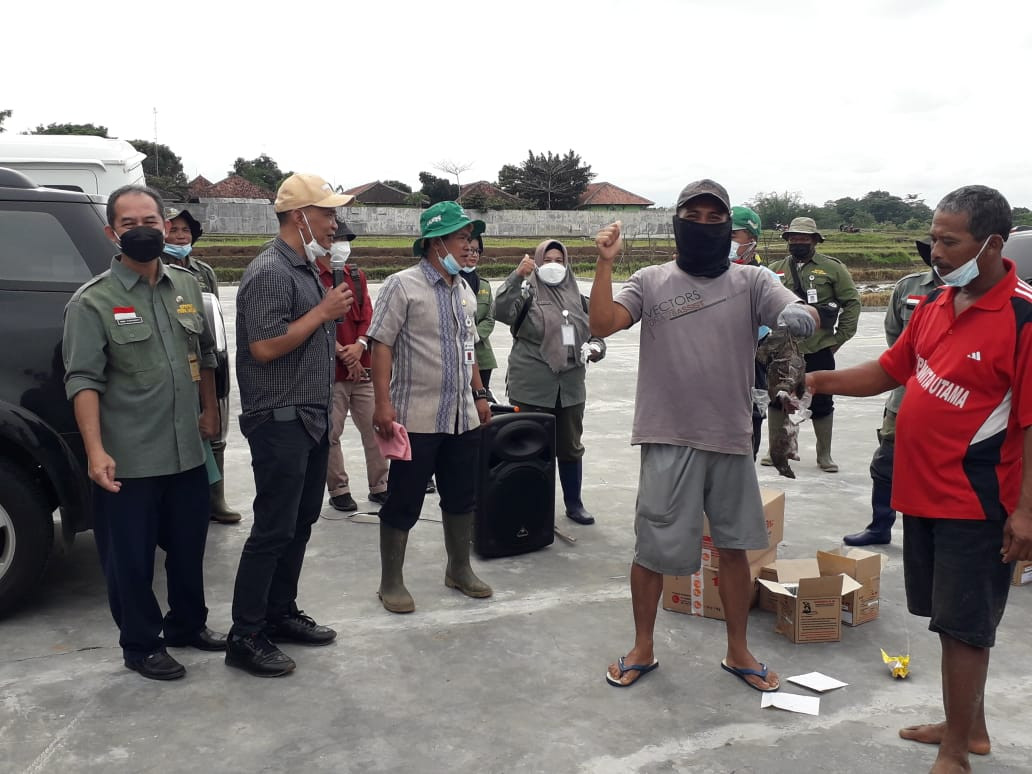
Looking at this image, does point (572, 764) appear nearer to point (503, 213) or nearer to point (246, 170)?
point (503, 213)

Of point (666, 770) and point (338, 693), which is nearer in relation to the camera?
point (666, 770)

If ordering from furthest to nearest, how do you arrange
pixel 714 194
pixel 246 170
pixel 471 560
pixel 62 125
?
pixel 246 170, pixel 62 125, pixel 471 560, pixel 714 194

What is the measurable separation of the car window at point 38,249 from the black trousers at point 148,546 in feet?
3.94

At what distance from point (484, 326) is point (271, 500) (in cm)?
358

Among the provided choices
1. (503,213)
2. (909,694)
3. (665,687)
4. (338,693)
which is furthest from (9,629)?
(503,213)

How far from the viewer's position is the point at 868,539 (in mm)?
5383

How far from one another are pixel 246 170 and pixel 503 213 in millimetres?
37650

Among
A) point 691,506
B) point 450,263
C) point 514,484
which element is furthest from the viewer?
point 514,484

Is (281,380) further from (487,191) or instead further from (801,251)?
(487,191)

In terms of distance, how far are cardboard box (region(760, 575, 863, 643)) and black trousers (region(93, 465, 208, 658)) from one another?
8.65 feet

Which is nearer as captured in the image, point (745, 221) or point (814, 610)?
point (814, 610)

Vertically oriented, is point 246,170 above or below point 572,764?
above

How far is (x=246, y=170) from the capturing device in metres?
87.8

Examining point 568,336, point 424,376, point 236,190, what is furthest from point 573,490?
point 236,190
